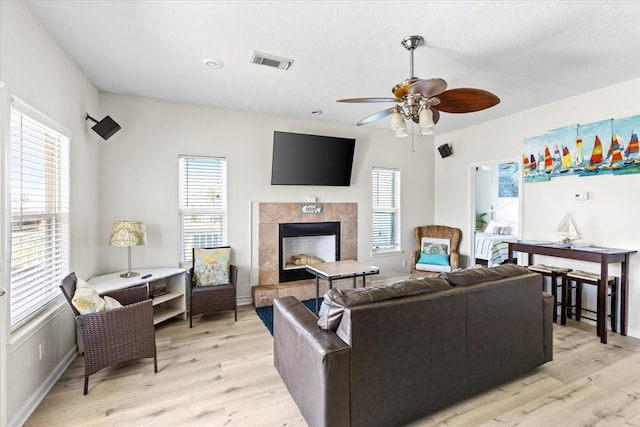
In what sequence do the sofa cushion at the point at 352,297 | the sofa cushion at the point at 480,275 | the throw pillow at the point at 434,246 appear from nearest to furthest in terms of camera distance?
the sofa cushion at the point at 352,297 < the sofa cushion at the point at 480,275 < the throw pillow at the point at 434,246

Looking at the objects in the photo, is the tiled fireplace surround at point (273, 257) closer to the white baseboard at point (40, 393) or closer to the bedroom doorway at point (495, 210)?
the white baseboard at point (40, 393)

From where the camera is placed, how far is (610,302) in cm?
337

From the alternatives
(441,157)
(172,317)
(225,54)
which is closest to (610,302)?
(441,157)

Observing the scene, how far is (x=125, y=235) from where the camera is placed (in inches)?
127

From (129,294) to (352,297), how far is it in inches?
90.5

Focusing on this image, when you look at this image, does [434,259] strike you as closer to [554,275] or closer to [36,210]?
[554,275]

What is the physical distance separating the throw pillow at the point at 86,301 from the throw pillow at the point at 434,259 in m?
4.30

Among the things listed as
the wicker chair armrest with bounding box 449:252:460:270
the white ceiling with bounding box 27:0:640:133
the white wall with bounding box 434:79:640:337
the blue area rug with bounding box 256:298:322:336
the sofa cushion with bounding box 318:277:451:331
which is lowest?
the blue area rug with bounding box 256:298:322:336

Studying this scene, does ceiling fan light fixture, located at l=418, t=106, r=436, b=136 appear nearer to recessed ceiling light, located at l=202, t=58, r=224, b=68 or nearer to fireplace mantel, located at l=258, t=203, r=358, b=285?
recessed ceiling light, located at l=202, t=58, r=224, b=68

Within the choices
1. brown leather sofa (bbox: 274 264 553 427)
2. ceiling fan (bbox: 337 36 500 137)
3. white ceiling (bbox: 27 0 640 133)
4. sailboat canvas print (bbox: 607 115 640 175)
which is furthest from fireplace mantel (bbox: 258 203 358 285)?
sailboat canvas print (bbox: 607 115 640 175)

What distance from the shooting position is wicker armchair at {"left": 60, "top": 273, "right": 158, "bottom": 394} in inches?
90.1

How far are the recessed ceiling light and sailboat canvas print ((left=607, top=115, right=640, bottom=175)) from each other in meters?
4.17

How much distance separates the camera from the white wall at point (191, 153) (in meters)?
3.67

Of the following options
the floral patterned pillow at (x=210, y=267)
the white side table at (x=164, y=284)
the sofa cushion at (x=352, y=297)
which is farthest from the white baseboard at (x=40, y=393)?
the sofa cushion at (x=352, y=297)
